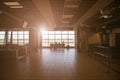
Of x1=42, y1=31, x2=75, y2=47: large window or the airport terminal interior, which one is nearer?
the airport terminal interior

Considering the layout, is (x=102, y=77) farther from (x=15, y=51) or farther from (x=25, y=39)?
(x=25, y=39)

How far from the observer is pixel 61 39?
25.5 metres

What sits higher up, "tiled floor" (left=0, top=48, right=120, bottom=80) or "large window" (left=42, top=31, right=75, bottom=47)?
"large window" (left=42, top=31, right=75, bottom=47)

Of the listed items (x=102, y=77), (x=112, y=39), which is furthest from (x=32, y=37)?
(x=102, y=77)

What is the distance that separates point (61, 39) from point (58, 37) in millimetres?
605

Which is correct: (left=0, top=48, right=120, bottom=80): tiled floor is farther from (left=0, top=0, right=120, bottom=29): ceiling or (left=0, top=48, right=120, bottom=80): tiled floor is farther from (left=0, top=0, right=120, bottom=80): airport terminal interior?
(left=0, top=0, right=120, bottom=29): ceiling

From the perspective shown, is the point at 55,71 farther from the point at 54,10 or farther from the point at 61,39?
the point at 61,39

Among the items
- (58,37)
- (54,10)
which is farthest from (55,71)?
(58,37)

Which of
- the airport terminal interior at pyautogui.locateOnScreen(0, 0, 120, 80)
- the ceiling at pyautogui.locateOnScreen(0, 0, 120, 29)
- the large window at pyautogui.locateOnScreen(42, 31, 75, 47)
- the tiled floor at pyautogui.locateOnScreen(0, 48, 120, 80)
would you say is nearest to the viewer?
the ceiling at pyautogui.locateOnScreen(0, 0, 120, 29)

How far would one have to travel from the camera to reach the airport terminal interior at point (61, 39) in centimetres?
639

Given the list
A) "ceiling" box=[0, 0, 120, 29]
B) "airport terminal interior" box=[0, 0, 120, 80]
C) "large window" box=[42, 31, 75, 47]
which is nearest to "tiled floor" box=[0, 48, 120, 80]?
"airport terminal interior" box=[0, 0, 120, 80]

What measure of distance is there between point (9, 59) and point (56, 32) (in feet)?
50.6

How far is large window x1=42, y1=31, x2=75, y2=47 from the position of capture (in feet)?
83.0

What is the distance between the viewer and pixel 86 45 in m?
15.9
